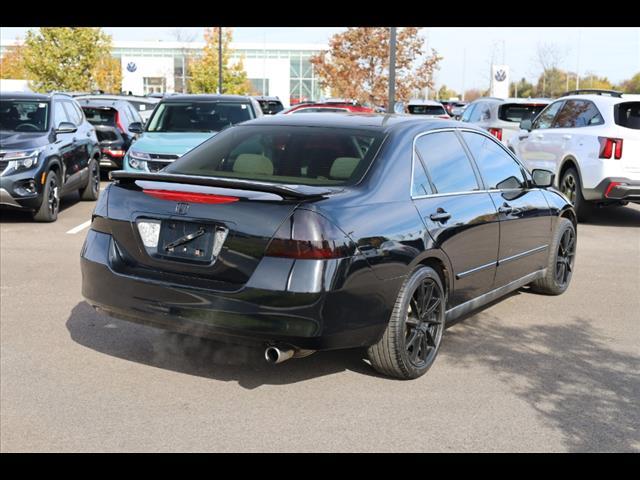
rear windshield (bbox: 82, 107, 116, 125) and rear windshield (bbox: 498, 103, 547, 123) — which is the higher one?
rear windshield (bbox: 498, 103, 547, 123)

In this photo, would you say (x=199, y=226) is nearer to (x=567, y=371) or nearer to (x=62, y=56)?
(x=567, y=371)

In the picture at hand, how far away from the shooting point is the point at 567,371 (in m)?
5.34

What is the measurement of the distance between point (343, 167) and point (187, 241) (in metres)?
1.13

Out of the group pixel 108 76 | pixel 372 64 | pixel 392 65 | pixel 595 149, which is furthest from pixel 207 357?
pixel 108 76

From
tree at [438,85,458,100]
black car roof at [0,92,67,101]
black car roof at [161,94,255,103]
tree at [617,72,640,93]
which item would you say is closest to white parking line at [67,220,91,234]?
black car roof at [0,92,67,101]

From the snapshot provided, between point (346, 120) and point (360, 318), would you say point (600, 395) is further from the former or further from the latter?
point (346, 120)

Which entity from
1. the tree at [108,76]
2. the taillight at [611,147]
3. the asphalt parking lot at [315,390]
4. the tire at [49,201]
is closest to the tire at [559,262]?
the asphalt parking lot at [315,390]

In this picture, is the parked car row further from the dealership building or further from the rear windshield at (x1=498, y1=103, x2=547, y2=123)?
the dealership building

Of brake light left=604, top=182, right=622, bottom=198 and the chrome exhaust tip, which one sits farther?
brake light left=604, top=182, right=622, bottom=198

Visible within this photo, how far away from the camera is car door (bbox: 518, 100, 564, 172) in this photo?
1299 cm

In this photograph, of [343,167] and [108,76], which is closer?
[343,167]

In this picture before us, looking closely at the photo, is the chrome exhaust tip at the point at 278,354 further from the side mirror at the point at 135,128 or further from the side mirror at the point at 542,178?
the side mirror at the point at 135,128

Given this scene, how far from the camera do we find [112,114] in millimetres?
17047

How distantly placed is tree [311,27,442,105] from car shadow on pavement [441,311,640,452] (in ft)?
92.0
